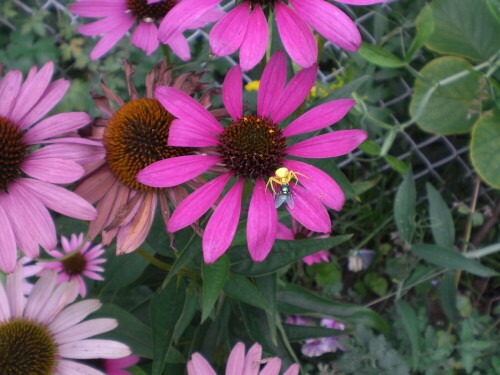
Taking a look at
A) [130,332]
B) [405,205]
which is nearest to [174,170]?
[130,332]

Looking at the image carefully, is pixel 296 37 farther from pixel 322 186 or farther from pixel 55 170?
pixel 55 170

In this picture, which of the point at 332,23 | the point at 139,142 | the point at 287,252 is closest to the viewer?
the point at 332,23

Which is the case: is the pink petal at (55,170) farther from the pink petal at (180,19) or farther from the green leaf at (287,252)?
the green leaf at (287,252)

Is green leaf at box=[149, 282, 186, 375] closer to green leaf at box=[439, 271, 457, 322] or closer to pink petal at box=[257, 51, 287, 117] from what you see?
pink petal at box=[257, 51, 287, 117]

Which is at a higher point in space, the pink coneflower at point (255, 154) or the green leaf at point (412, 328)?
the pink coneflower at point (255, 154)

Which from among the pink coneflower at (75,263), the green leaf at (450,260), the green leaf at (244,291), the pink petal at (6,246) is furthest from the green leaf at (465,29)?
the pink petal at (6,246)
